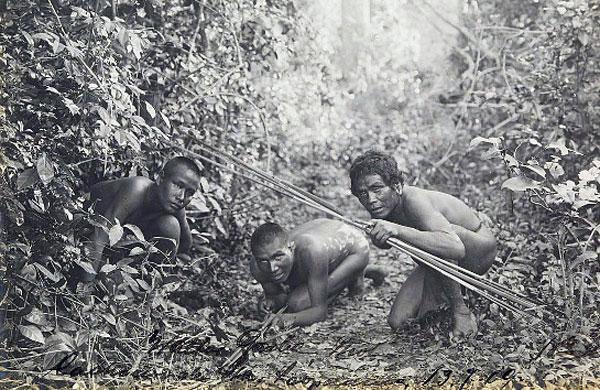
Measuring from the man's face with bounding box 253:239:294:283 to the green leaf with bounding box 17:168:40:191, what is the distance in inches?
32.3

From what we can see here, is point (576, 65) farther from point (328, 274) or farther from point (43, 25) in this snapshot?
point (43, 25)

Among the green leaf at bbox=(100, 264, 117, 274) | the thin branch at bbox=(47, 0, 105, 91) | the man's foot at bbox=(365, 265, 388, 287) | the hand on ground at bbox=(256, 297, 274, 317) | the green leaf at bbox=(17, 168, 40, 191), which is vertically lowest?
the hand on ground at bbox=(256, 297, 274, 317)

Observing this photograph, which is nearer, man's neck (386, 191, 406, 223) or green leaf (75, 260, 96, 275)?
green leaf (75, 260, 96, 275)

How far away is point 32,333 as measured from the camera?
2541mm

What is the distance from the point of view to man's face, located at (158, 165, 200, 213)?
282 centimetres

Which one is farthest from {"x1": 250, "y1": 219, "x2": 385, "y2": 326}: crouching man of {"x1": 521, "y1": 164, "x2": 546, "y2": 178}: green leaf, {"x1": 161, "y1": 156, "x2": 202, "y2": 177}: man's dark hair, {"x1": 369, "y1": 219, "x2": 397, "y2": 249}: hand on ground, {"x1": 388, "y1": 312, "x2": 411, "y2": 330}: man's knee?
{"x1": 521, "y1": 164, "x2": 546, "y2": 178}: green leaf

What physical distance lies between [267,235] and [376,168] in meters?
0.47

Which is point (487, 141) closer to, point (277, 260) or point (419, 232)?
point (419, 232)

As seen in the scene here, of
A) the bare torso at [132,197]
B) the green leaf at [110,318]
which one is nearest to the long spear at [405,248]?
the bare torso at [132,197]

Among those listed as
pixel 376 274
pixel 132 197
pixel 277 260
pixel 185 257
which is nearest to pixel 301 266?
pixel 277 260

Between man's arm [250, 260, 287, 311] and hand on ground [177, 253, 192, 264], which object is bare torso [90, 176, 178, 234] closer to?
hand on ground [177, 253, 192, 264]

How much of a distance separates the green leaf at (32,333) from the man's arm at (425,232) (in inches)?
46.6

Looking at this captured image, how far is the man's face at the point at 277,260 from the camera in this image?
2.81 meters

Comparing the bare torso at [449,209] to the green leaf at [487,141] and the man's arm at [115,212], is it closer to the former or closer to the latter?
the green leaf at [487,141]
